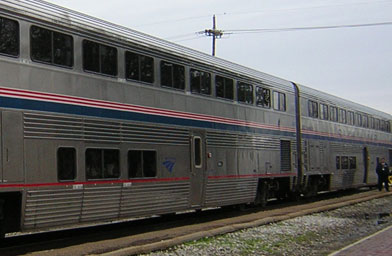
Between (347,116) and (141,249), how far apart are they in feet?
60.0

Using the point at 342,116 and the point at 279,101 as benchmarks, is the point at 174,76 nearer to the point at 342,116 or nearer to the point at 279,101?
the point at 279,101

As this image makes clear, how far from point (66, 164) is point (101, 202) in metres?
1.15

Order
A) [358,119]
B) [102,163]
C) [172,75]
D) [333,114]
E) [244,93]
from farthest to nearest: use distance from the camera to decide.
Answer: [358,119] → [333,114] → [244,93] → [172,75] → [102,163]

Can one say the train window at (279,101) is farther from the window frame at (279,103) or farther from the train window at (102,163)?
the train window at (102,163)

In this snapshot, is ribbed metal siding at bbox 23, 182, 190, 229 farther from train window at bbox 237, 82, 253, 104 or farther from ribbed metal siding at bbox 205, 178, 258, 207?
train window at bbox 237, 82, 253, 104

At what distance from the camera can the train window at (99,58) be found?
10031 mm

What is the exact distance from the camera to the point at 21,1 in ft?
29.1

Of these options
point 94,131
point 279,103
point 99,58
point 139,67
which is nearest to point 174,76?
point 139,67

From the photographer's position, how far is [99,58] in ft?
33.9

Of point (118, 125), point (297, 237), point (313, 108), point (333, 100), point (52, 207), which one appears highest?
point (333, 100)

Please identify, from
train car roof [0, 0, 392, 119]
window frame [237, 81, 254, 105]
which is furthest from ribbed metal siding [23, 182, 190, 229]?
window frame [237, 81, 254, 105]

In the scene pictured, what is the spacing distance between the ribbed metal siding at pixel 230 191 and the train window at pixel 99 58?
4.45 m

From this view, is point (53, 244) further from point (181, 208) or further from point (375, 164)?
point (375, 164)

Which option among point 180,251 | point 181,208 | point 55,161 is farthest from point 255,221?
point 55,161
